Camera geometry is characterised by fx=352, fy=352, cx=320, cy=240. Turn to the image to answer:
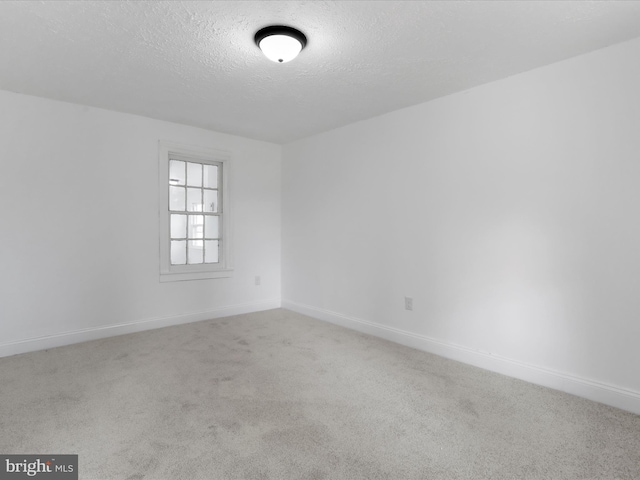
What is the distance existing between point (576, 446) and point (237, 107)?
376cm

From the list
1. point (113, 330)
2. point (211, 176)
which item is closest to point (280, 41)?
point (211, 176)

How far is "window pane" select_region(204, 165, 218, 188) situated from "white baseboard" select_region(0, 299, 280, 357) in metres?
1.65

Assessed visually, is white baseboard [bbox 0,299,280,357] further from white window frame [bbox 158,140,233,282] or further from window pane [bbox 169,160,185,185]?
window pane [bbox 169,160,185,185]

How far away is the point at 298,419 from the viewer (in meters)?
2.13

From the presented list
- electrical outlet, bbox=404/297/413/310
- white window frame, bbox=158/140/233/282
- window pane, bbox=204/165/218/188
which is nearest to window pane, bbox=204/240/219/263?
white window frame, bbox=158/140/233/282

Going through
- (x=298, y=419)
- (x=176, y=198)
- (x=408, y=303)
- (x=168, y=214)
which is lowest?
(x=298, y=419)

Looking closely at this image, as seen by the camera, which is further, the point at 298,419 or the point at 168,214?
the point at 168,214

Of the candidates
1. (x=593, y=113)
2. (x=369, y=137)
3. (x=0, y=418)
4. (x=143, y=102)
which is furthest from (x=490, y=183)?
(x=0, y=418)

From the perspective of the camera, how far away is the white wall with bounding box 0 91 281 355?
3.29m

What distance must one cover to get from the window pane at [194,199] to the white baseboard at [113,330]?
134cm

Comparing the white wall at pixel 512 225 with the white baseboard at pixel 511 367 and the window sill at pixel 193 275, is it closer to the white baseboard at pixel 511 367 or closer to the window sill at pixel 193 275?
the white baseboard at pixel 511 367

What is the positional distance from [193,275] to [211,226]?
72 centimetres

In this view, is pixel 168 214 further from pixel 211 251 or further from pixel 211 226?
pixel 211 251

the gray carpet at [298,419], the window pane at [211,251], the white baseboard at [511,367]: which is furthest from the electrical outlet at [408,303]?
Result: the window pane at [211,251]
